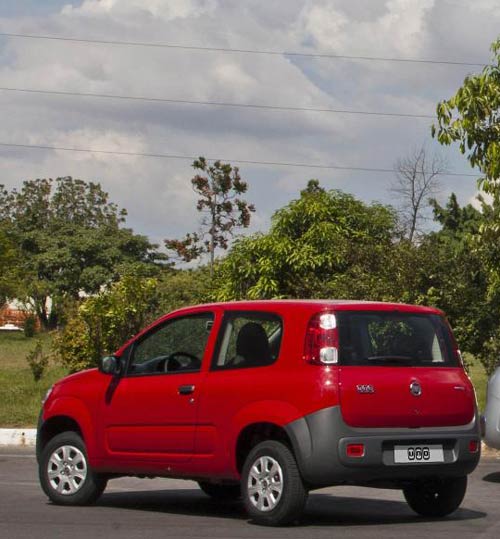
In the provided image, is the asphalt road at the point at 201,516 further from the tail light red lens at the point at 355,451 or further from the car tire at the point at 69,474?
the tail light red lens at the point at 355,451

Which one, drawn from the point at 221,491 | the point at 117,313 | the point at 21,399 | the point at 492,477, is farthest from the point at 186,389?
the point at 117,313

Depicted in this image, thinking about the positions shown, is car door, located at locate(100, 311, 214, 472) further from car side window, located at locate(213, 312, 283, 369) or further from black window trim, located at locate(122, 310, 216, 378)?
car side window, located at locate(213, 312, 283, 369)

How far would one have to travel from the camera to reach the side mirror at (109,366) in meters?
10.9

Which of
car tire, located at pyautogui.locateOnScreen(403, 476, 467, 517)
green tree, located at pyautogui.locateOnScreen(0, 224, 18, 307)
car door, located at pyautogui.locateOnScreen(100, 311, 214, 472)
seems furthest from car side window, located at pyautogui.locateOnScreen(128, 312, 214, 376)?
green tree, located at pyautogui.locateOnScreen(0, 224, 18, 307)

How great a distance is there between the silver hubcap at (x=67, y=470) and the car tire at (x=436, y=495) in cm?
271

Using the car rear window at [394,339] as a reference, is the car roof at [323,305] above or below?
above

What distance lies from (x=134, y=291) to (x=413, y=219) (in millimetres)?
38944

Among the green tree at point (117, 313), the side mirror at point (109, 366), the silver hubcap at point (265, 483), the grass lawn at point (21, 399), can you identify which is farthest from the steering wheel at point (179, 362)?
the green tree at point (117, 313)

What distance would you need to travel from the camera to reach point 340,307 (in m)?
9.84

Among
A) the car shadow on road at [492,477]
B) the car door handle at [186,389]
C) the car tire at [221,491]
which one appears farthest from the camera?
the car shadow on road at [492,477]

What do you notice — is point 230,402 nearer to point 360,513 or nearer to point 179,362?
point 179,362

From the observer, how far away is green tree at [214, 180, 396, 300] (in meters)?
29.6

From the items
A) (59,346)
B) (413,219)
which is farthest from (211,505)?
(413,219)

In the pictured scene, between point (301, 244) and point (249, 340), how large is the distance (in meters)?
20.3
